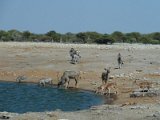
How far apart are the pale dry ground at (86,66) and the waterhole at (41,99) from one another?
6.84 ft

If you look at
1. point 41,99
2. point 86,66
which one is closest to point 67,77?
point 41,99

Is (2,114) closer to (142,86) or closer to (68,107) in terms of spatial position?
(68,107)

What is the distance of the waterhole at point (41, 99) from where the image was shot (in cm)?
A: 3091

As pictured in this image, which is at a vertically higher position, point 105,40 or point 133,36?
point 133,36

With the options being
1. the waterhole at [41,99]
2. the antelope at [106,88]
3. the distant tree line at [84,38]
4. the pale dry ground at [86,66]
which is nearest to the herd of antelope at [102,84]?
the antelope at [106,88]

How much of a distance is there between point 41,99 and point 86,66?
1766 cm

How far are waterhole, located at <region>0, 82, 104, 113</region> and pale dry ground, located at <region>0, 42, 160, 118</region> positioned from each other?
6.84 feet

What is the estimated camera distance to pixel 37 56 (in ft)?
209

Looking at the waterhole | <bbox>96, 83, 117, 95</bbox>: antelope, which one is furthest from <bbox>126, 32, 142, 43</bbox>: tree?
<bbox>96, 83, 117, 95</bbox>: antelope

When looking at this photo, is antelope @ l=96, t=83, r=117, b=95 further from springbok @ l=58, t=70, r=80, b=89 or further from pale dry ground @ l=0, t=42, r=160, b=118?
springbok @ l=58, t=70, r=80, b=89

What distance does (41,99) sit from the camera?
3516 centimetres

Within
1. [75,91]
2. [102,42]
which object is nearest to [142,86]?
[75,91]

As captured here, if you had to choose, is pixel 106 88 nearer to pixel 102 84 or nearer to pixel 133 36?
pixel 102 84

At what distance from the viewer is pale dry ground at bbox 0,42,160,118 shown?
4194 cm
